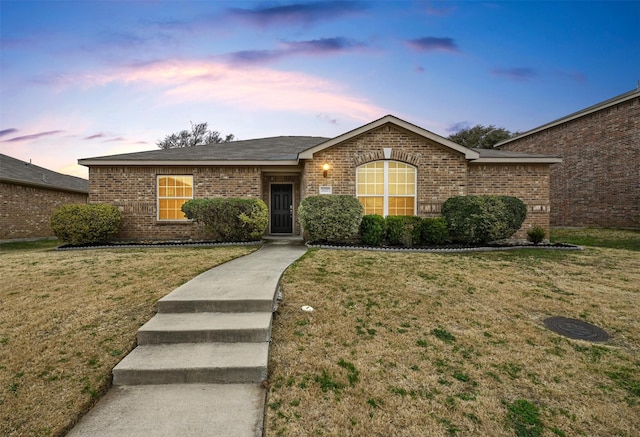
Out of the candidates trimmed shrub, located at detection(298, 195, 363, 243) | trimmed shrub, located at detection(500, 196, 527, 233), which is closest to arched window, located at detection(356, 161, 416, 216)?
trimmed shrub, located at detection(298, 195, 363, 243)

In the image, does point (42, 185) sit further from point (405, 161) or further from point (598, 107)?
point (598, 107)

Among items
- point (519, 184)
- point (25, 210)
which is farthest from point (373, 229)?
point (25, 210)

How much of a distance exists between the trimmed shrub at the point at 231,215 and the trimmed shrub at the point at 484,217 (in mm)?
6469

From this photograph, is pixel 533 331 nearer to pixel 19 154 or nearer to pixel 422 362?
pixel 422 362

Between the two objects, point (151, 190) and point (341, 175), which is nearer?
point (341, 175)

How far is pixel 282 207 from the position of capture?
12.4 meters

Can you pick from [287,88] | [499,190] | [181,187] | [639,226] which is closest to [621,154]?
[639,226]

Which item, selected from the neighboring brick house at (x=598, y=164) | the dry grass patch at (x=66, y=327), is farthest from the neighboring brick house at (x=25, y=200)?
the neighboring brick house at (x=598, y=164)

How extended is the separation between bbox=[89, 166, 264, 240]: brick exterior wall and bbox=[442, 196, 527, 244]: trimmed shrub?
7.31m

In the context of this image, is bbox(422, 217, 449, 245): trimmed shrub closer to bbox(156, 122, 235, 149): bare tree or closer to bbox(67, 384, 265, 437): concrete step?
bbox(67, 384, 265, 437): concrete step

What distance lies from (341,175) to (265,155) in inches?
138

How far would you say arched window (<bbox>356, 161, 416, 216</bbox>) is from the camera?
10.3 metres

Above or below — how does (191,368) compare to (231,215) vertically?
below

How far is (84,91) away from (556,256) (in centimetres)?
1878
